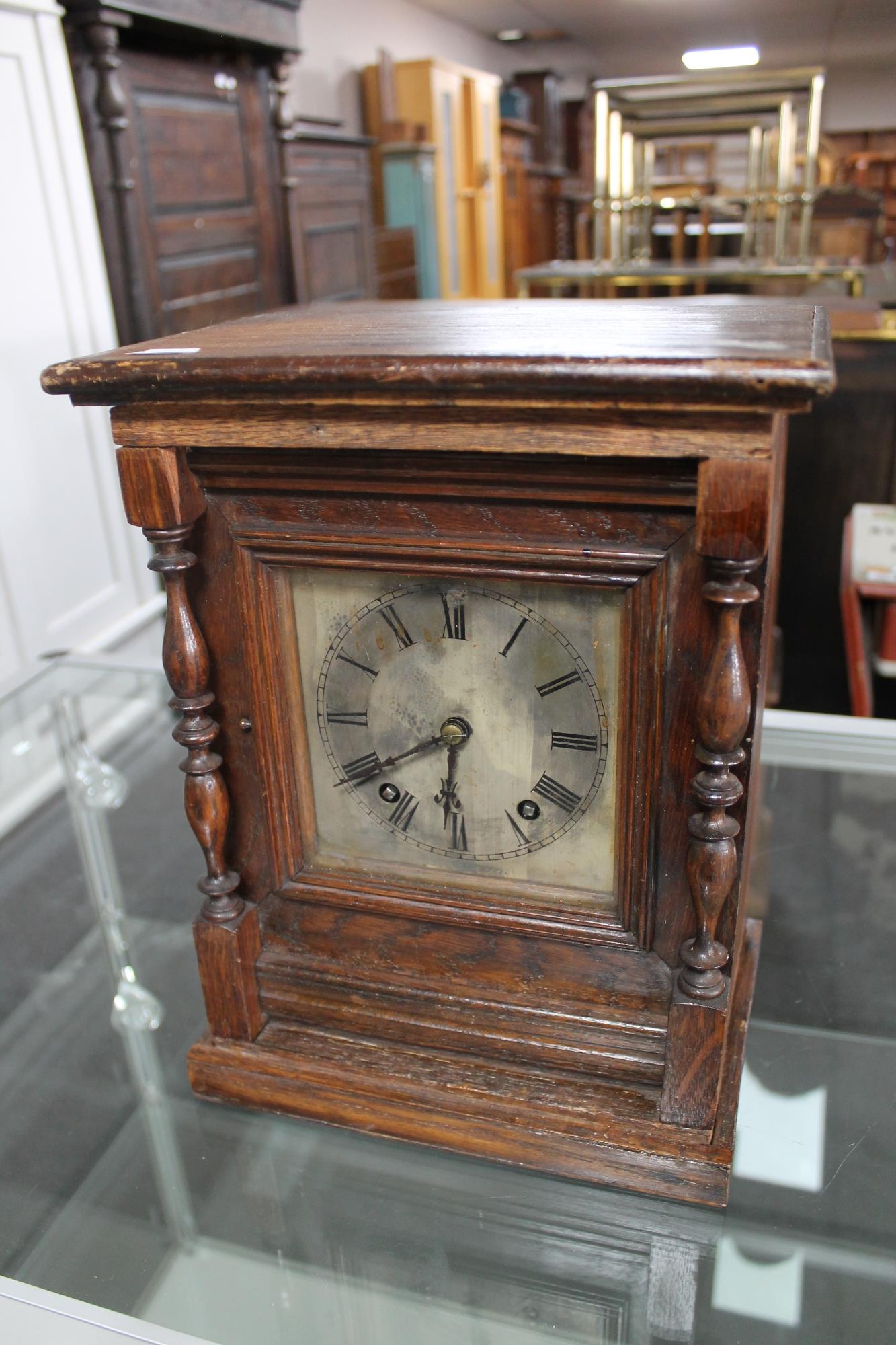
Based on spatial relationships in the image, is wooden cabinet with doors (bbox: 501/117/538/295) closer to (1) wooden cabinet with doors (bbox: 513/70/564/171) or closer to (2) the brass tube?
(1) wooden cabinet with doors (bbox: 513/70/564/171)

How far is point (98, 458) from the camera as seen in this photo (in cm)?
178

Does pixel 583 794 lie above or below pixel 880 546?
above

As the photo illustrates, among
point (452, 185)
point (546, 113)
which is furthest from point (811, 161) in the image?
Answer: point (546, 113)

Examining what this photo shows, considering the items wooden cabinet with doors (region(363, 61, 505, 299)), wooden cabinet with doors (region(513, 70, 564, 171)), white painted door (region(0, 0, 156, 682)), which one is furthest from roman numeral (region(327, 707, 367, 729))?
wooden cabinet with doors (region(513, 70, 564, 171))

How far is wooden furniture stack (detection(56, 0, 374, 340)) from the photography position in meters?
1.83

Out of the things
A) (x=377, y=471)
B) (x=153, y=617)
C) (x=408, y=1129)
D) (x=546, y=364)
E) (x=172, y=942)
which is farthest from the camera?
(x=153, y=617)

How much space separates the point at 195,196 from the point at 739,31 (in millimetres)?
1257

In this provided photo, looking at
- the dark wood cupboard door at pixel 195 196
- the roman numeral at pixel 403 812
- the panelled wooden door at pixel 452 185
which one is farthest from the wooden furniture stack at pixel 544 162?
the roman numeral at pixel 403 812

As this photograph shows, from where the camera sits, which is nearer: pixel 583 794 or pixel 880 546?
pixel 583 794

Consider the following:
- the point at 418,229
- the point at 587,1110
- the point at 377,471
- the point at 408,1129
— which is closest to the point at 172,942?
the point at 408,1129

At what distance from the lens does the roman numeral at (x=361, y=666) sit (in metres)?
0.74

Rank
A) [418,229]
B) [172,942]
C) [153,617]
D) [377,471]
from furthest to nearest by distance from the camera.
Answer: [418,229] < [153,617] < [172,942] < [377,471]

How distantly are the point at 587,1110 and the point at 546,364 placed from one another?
0.52 metres

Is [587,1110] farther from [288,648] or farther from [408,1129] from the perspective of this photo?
[288,648]
